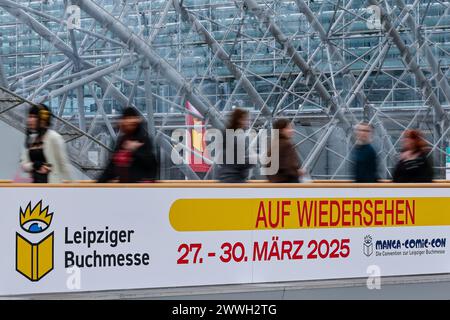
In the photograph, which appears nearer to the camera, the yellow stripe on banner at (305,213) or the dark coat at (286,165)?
the yellow stripe on banner at (305,213)

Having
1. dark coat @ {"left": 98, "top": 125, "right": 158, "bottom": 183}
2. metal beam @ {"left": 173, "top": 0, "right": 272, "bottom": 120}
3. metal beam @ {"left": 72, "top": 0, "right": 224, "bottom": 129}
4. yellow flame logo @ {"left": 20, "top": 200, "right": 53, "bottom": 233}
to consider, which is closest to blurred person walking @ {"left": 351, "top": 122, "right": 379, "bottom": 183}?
dark coat @ {"left": 98, "top": 125, "right": 158, "bottom": 183}

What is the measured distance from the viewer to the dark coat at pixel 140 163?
27.9ft

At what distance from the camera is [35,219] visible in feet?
25.9

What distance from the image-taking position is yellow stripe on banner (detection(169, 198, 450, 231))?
27.9 ft

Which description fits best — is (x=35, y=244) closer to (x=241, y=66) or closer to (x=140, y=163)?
(x=140, y=163)

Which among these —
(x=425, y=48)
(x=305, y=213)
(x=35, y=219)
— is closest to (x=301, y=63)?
(x=425, y=48)

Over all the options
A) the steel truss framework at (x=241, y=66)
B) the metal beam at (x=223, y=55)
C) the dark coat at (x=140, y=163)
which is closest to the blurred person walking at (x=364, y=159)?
the dark coat at (x=140, y=163)

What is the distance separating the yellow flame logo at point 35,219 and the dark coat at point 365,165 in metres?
3.21

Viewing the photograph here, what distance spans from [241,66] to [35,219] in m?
15.7

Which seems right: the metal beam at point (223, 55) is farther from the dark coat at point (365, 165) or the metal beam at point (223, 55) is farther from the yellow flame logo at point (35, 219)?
the yellow flame logo at point (35, 219)

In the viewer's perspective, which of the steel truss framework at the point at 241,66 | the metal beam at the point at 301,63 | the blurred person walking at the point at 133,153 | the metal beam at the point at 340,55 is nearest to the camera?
the blurred person walking at the point at 133,153

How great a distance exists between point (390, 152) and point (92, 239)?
1650 centimetres

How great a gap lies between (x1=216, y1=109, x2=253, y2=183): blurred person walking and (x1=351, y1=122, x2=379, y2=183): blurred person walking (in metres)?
1.22

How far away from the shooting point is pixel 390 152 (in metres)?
23.8
